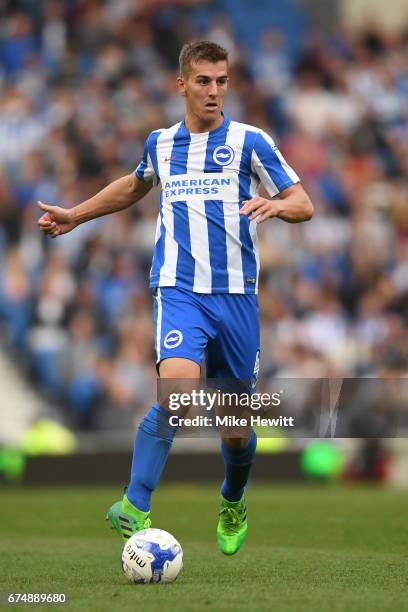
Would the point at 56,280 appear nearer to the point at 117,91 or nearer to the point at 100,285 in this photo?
the point at 100,285

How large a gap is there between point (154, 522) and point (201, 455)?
5.34 m

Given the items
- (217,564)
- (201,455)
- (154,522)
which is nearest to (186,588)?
(217,564)

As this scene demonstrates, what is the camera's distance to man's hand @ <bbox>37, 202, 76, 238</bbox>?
7.08 m

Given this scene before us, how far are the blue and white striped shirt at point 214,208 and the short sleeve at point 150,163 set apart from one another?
0.16 meters

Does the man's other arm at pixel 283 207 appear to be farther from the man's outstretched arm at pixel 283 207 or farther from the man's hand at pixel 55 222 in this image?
the man's hand at pixel 55 222

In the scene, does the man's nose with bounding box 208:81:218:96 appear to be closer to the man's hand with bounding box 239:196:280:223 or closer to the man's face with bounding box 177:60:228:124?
the man's face with bounding box 177:60:228:124

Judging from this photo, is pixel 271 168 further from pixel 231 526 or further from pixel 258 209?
pixel 231 526

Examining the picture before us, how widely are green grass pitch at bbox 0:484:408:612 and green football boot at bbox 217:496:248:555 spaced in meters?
0.11

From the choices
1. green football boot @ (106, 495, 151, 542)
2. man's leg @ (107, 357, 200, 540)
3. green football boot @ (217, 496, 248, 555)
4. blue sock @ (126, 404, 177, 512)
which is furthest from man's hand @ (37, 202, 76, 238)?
green football boot @ (217, 496, 248, 555)

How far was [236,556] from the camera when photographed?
7727mm

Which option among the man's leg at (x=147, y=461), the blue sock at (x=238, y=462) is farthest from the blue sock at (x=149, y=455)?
the blue sock at (x=238, y=462)

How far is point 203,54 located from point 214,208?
78 cm

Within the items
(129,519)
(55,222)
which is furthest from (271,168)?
(129,519)

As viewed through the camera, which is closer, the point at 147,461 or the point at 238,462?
the point at 147,461
